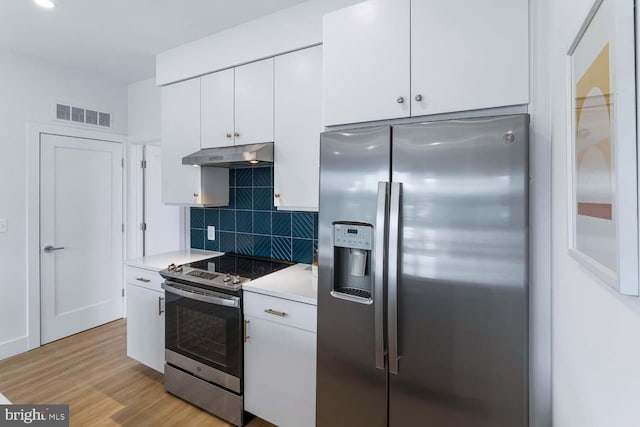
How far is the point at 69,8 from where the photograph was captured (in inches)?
83.4

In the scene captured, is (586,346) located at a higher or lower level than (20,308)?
higher

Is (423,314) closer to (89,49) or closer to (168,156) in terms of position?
(168,156)

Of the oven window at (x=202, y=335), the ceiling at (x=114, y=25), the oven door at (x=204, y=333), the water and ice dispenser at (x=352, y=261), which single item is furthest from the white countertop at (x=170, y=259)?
the ceiling at (x=114, y=25)

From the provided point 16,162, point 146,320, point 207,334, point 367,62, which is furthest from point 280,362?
point 16,162

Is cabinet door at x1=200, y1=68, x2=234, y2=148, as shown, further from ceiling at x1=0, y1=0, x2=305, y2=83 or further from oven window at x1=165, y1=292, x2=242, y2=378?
oven window at x1=165, y1=292, x2=242, y2=378

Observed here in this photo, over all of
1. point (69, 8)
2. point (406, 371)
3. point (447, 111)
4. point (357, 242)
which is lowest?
point (406, 371)

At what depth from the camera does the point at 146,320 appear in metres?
2.49

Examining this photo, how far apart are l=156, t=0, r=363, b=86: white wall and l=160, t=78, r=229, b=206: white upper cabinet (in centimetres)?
13

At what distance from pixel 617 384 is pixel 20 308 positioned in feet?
13.3

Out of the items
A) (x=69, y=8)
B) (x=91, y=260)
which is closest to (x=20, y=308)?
(x=91, y=260)

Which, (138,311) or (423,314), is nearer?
(423,314)

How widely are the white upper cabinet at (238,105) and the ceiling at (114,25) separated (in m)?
0.33

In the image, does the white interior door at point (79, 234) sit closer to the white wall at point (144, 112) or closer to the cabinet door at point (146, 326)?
the white wall at point (144, 112)

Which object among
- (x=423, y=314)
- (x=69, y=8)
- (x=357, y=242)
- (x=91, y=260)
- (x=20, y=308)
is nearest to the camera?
(x=423, y=314)
